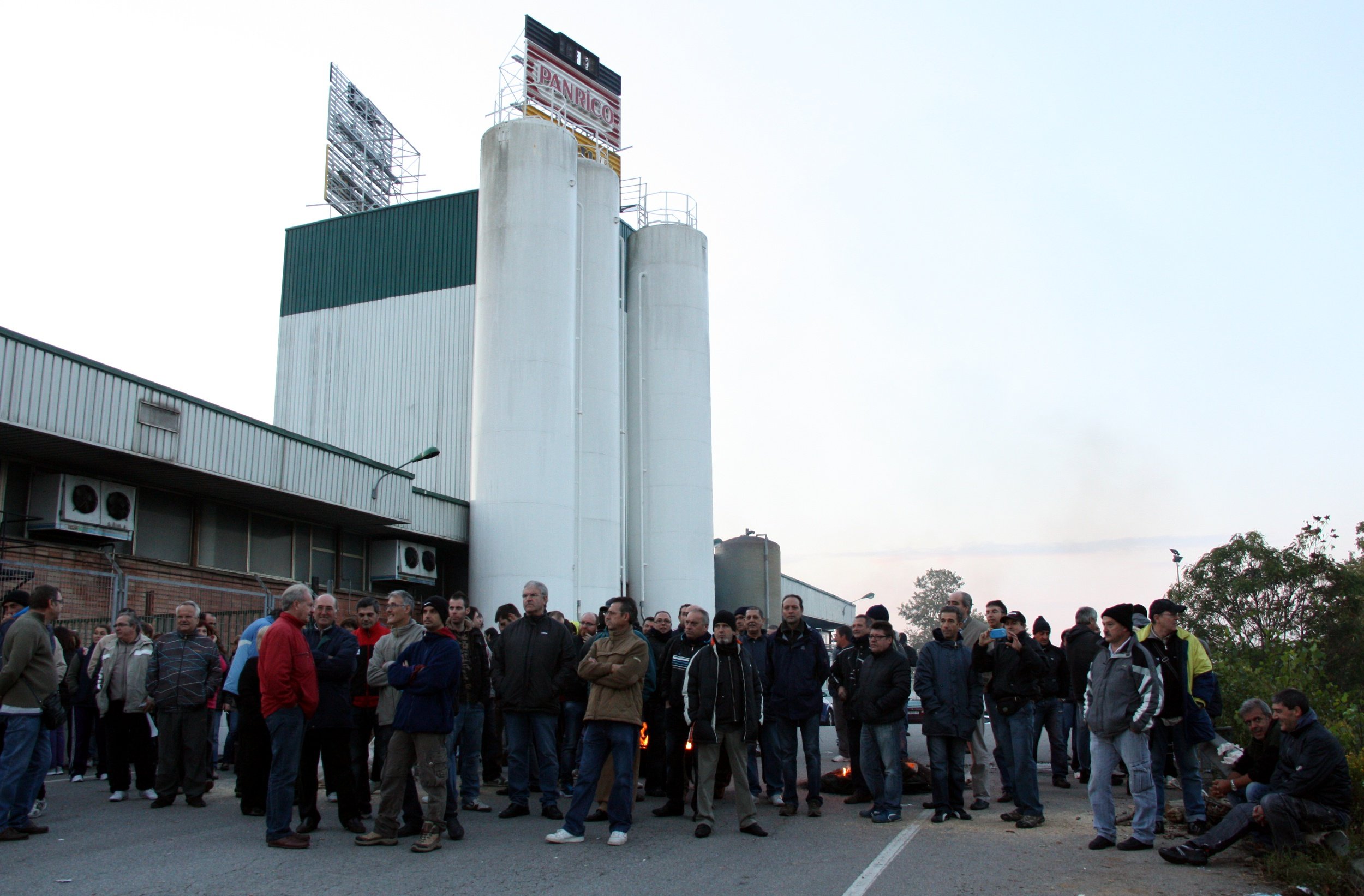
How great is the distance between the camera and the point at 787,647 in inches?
404

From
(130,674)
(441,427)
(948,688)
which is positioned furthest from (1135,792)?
(441,427)

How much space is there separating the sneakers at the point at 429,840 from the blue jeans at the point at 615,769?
39.0 inches

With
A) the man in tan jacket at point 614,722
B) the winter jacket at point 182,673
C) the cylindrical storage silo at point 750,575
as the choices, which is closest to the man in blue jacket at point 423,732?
the man in tan jacket at point 614,722

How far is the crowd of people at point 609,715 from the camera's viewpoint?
308 inches

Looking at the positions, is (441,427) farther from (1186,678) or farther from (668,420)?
(1186,678)

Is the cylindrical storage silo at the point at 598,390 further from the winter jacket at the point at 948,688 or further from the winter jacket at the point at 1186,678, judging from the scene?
the winter jacket at the point at 1186,678

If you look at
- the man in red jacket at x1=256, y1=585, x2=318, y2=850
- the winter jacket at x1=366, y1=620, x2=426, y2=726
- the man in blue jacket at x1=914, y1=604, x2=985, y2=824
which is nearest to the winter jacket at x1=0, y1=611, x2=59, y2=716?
the man in red jacket at x1=256, y1=585, x2=318, y2=850

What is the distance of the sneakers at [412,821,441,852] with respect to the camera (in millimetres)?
7629

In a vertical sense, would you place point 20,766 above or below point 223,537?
below

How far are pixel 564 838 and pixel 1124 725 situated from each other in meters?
4.39

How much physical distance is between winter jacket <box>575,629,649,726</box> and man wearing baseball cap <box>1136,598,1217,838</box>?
4.17 m

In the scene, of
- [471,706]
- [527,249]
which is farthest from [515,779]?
[527,249]

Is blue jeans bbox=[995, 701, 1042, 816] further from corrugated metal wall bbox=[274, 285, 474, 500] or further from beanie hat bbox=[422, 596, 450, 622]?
corrugated metal wall bbox=[274, 285, 474, 500]

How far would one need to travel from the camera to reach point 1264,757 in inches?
311
